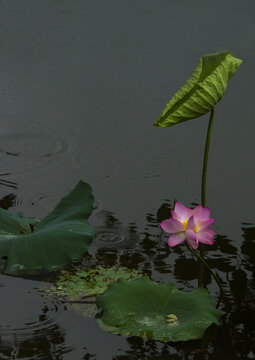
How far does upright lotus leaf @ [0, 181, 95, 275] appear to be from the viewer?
1.45 meters

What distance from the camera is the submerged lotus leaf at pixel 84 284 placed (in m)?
1.53

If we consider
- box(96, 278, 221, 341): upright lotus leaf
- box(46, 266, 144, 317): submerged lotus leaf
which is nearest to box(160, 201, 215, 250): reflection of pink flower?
box(96, 278, 221, 341): upright lotus leaf

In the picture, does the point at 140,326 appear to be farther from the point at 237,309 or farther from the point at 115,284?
the point at 237,309

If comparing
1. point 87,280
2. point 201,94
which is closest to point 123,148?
point 87,280

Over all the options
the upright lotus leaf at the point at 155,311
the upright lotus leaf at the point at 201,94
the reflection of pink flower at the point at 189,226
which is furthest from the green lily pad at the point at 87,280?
the upright lotus leaf at the point at 201,94

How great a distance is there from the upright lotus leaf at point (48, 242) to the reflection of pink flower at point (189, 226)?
0.67 feet

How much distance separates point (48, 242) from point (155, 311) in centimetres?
26

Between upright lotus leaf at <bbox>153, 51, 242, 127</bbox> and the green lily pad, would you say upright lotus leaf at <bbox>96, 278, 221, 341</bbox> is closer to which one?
the green lily pad

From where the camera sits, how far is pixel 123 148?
7.65 ft

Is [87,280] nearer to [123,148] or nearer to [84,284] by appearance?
[84,284]

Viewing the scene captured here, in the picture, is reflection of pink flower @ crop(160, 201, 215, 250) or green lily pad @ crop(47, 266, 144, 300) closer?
reflection of pink flower @ crop(160, 201, 215, 250)

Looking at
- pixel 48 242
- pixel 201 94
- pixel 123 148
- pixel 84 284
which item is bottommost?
pixel 84 284

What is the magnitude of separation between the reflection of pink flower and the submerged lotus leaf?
26 cm

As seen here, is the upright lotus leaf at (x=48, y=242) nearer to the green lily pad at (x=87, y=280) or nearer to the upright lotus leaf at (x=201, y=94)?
the green lily pad at (x=87, y=280)
